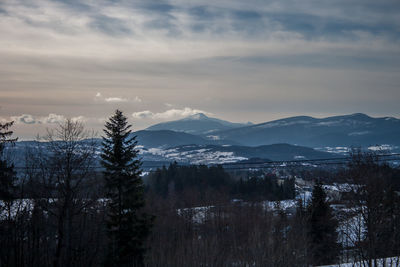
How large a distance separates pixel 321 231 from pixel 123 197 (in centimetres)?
2216

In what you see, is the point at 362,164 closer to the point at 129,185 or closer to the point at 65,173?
the point at 129,185

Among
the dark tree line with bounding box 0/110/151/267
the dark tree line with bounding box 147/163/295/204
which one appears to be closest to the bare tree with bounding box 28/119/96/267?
the dark tree line with bounding box 0/110/151/267

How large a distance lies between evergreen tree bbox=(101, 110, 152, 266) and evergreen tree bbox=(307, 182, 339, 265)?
1800 centimetres

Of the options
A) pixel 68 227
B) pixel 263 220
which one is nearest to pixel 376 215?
pixel 68 227

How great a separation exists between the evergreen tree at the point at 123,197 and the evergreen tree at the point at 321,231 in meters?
18.0

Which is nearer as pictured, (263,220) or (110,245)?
(110,245)

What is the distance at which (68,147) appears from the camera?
2944 centimetres

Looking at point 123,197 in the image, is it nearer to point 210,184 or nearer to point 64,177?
point 64,177

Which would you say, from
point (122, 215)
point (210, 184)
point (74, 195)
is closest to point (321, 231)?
point (122, 215)

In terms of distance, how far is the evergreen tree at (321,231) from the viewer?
38.6 m

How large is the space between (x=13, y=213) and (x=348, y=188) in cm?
2691

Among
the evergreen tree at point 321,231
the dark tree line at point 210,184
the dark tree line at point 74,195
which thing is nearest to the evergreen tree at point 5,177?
the dark tree line at point 74,195

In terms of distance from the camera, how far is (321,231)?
133 feet

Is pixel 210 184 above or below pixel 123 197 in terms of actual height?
below
